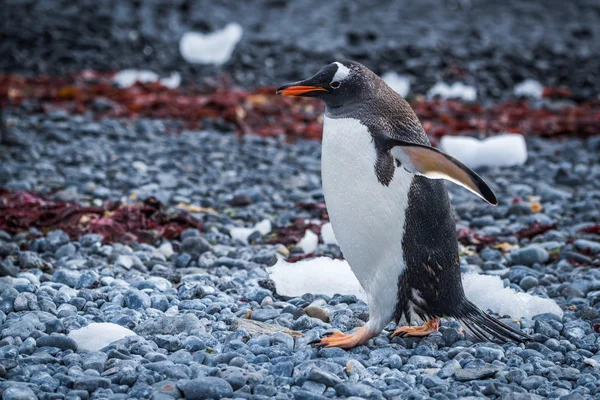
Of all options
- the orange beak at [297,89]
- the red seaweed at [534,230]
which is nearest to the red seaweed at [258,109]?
the red seaweed at [534,230]

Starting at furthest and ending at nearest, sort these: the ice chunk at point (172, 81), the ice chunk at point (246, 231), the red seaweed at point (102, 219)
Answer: the ice chunk at point (172, 81) < the ice chunk at point (246, 231) < the red seaweed at point (102, 219)

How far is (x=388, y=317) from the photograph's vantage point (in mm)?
3324

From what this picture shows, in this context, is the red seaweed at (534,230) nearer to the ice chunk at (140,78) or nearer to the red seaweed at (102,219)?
the red seaweed at (102,219)

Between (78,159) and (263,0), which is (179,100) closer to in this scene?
(78,159)

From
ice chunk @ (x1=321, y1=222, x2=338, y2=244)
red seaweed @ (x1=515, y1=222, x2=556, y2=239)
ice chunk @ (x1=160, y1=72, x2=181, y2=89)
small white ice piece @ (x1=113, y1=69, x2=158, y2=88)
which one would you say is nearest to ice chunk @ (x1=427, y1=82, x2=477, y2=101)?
ice chunk @ (x1=160, y1=72, x2=181, y2=89)

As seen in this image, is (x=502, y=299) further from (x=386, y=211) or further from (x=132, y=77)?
(x=132, y=77)

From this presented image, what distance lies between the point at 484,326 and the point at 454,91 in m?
8.50

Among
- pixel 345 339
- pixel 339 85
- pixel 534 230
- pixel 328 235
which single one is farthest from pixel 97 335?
pixel 534 230

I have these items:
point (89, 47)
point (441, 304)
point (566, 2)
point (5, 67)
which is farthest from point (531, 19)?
point (441, 304)

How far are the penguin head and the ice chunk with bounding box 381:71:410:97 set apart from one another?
316 inches

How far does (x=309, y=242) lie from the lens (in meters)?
5.11

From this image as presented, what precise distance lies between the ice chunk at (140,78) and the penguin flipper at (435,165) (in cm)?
829

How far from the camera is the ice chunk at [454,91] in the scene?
11320 millimetres

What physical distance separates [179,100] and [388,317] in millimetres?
7060
